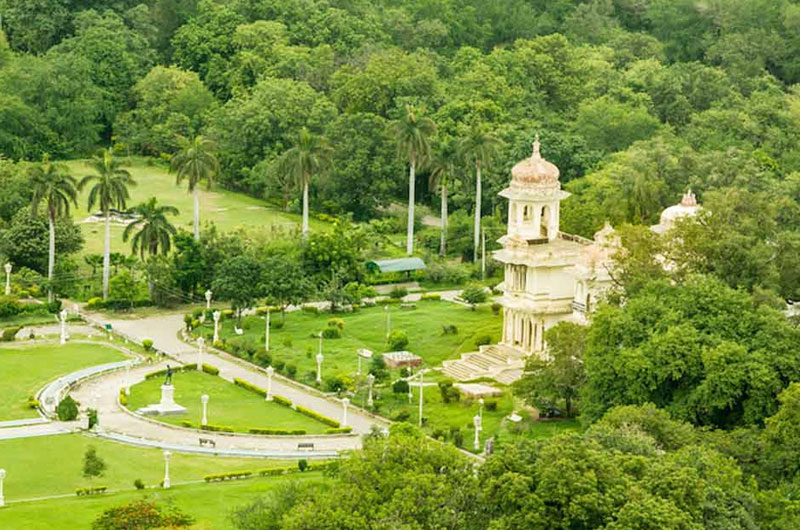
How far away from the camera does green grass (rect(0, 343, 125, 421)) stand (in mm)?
87250

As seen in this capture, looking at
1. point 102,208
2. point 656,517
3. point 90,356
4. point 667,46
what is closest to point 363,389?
point 90,356

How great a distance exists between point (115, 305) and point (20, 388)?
16296 millimetres

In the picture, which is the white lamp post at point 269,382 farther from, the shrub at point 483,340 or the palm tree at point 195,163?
the palm tree at point 195,163

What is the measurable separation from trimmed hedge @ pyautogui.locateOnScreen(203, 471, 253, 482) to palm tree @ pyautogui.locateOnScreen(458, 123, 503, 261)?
137 ft

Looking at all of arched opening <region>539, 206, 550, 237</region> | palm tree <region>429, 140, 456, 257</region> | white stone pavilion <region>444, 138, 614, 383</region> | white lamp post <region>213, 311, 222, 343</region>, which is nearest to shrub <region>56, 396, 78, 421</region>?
white lamp post <region>213, 311, 222, 343</region>

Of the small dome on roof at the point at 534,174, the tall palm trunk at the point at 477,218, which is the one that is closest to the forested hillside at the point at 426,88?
the tall palm trunk at the point at 477,218

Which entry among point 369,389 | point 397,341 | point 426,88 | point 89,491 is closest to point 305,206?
point 397,341

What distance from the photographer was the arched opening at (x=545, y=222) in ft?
316

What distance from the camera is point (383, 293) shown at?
110 meters

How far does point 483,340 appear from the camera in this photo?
9794cm

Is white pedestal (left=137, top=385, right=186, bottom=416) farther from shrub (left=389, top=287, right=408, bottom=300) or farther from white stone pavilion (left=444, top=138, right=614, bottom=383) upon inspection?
shrub (left=389, top=287, right=408, bottom=300)

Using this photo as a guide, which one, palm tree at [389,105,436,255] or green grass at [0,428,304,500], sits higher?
palm tree at [389,105,436,255]

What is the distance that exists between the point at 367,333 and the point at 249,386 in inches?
424

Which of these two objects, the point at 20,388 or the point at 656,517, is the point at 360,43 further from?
the point at 656,517
